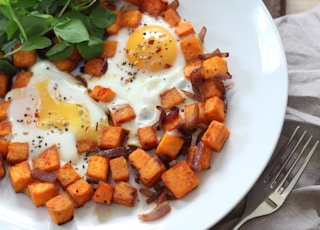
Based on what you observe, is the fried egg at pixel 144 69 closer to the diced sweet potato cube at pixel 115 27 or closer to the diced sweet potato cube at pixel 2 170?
the diced sweet potato cube at pixel 115 27

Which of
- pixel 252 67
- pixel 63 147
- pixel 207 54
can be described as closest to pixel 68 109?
pixel 63 147

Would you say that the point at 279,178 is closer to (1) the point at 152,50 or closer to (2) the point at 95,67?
(1) the point at 152,50

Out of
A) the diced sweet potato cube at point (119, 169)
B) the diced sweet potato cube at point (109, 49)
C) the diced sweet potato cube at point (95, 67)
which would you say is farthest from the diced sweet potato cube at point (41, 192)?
the diced sweet potato cube at point (109, 49)

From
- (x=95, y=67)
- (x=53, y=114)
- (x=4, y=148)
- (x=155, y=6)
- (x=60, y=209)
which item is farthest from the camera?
(x=155, y=6)

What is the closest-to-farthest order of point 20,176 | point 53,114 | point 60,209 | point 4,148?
1. point 60,209
2. point 20,176
3. point 4,148
4. point 53,114

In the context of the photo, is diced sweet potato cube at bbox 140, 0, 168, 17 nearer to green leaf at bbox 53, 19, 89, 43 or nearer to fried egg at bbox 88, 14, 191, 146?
fried egg at bbox 88, 14, 191, 146

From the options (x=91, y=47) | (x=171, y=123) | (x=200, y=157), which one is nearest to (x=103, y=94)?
(x=91, y=47)
